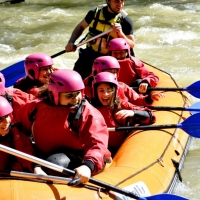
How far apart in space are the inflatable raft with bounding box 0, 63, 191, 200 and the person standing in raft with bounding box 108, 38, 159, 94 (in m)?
0.23

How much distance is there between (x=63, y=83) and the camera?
3.00 m

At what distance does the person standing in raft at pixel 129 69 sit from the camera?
4.55m

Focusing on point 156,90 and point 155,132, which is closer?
point 155,132

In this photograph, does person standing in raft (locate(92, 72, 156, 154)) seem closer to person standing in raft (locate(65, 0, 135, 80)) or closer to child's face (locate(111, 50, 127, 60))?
child's face (locate(111, 50, 127, 60))

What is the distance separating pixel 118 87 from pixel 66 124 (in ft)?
3.48

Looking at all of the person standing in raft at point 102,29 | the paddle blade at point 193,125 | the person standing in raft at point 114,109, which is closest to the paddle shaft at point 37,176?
the person standing in raft at point 114,109

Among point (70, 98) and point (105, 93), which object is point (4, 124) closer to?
point (70, 98)

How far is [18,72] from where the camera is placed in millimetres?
5191

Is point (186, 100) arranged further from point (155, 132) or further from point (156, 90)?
point (155, 132)

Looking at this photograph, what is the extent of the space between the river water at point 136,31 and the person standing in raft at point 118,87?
2.35 meters

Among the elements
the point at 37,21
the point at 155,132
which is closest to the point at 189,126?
the point at 155,132

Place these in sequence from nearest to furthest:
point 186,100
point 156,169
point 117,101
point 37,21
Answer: point 156,169 → point 117,101 → point 186,100 → point 37,21

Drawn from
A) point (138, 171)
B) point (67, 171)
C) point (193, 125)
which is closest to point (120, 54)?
point (193, 125)

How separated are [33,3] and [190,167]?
7875 millimetres
